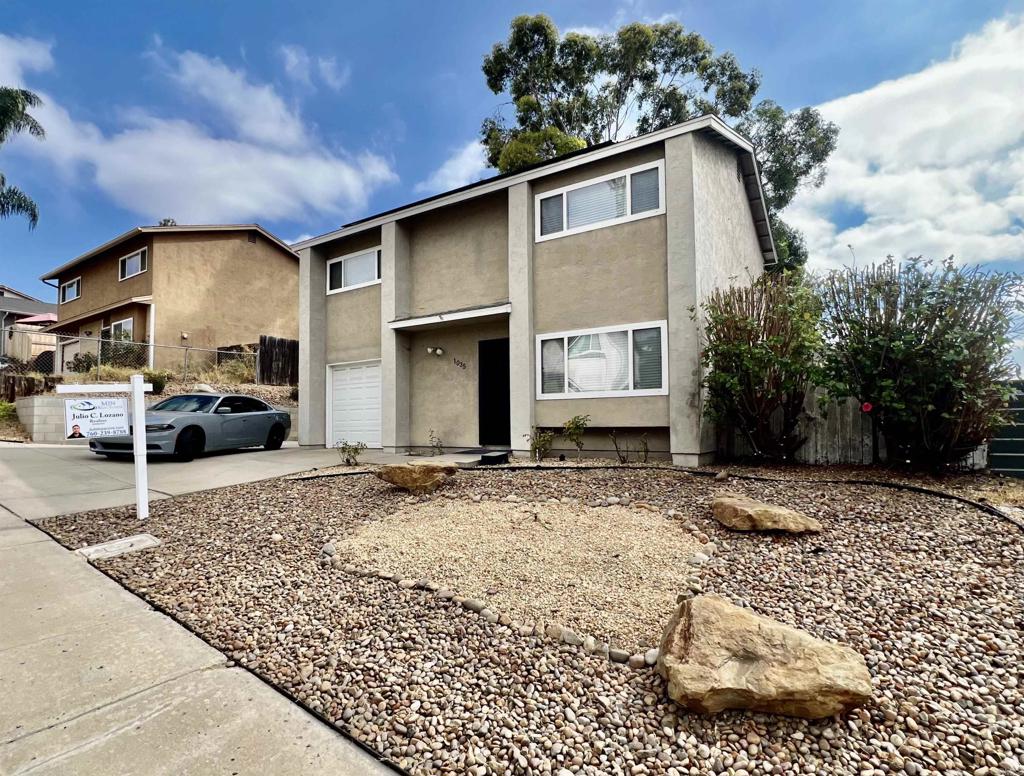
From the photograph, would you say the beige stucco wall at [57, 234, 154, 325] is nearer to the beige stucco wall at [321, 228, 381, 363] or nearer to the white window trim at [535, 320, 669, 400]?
the beige stucco wall at [321, 228, 381, 363]

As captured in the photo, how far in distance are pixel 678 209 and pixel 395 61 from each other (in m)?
8.89

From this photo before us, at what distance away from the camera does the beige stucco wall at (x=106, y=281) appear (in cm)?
2052

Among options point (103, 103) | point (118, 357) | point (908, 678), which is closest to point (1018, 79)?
point (908, 678)

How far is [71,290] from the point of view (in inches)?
998

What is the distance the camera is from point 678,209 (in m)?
8.48

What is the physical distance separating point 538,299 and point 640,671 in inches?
311

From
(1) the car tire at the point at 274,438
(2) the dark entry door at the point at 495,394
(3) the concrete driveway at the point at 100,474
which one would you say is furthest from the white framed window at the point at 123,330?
(2) the dark entry door at the point at 495,394

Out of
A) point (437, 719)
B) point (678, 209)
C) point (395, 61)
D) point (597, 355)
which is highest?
point (395, 61)

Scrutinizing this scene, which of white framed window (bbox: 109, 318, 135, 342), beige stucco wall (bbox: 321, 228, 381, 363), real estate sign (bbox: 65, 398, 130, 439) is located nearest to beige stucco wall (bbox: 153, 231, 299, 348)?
white framed window (bbox: 109, 318, 135, 342)

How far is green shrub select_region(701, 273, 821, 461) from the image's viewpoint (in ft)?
24.2

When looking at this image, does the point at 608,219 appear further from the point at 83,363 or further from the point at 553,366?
the point at 83,363

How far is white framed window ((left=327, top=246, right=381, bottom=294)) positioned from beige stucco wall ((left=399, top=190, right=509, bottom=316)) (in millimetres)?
1011

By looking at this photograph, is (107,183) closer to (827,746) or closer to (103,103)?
(103,103)

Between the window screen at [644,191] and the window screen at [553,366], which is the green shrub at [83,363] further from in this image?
the window screen at [644,191]
